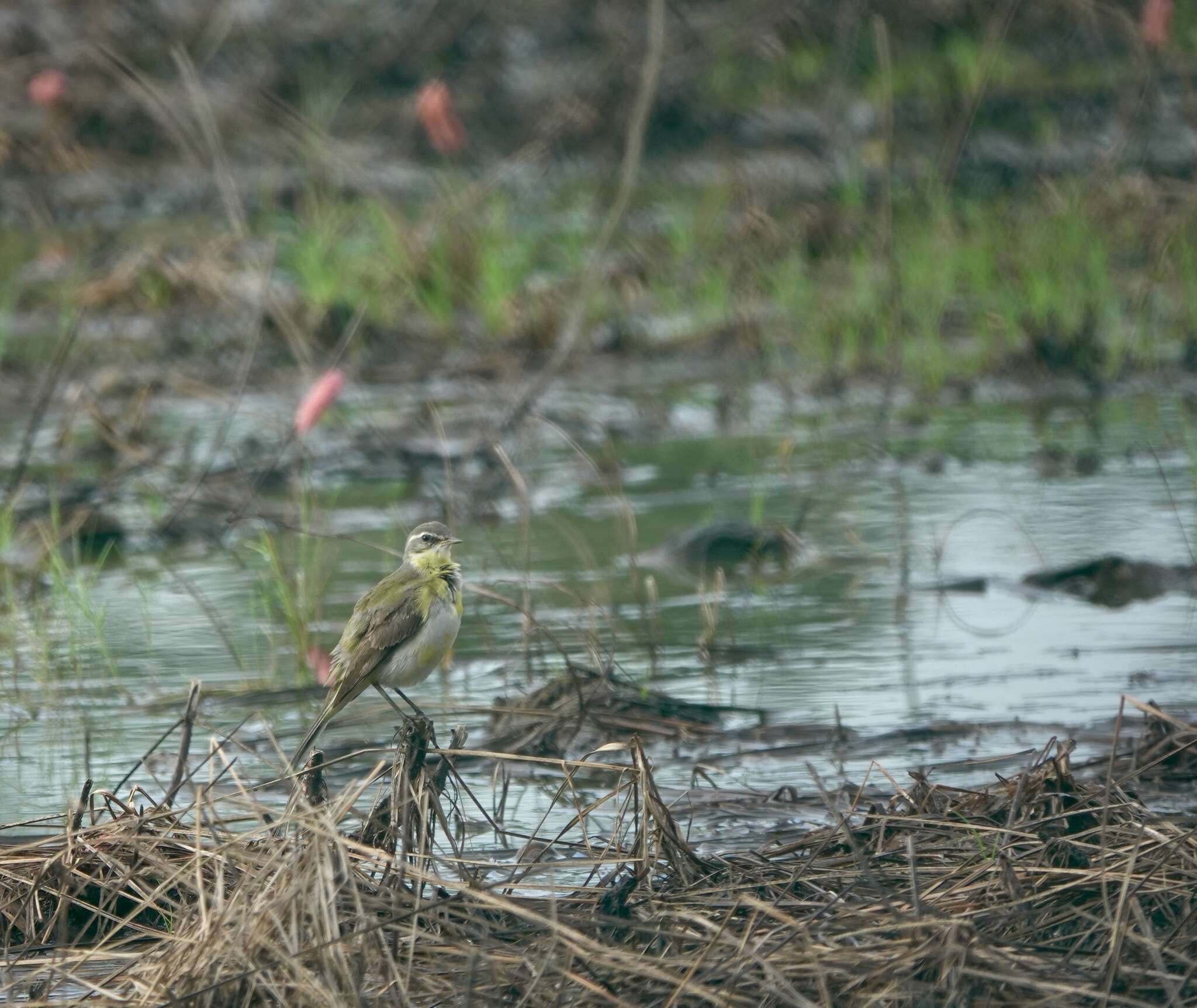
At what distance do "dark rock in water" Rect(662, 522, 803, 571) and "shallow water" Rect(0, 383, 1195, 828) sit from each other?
0.12 meters

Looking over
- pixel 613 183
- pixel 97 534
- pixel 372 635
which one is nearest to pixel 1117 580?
pixel 372 635

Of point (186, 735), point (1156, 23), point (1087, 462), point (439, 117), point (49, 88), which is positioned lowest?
point (186, 735)

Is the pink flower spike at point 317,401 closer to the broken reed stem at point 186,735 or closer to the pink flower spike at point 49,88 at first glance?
the broken reed stem at point 186,735

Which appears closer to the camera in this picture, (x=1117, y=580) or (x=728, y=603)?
(x=1117, y=580)

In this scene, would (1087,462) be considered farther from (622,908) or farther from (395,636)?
(622,908)

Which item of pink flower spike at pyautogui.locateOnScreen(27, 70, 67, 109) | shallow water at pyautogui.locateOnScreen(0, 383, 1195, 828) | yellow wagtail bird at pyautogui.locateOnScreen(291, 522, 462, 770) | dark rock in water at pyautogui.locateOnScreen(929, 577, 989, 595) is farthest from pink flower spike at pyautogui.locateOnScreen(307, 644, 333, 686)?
pink flower spike at pyautogui.locateOnScreen(27, 70, 67, 109)

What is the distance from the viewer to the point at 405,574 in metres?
4.50

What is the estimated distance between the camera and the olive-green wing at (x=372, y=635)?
4312mm

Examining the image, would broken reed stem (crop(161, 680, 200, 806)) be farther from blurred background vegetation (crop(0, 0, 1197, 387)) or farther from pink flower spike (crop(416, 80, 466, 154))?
pink flower spike (crop(416, 80, 466, 154))

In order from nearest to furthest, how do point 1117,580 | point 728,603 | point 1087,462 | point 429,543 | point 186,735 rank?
point 186,735 → point 429,543 → point 1117,580 → point 728,603 → point 1087,462

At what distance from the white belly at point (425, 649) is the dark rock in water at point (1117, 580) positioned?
254 centimetres

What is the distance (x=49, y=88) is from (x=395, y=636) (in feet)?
35.1

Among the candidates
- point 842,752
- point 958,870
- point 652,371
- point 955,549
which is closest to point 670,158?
point 652,371

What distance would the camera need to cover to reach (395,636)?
4312 millimetres
